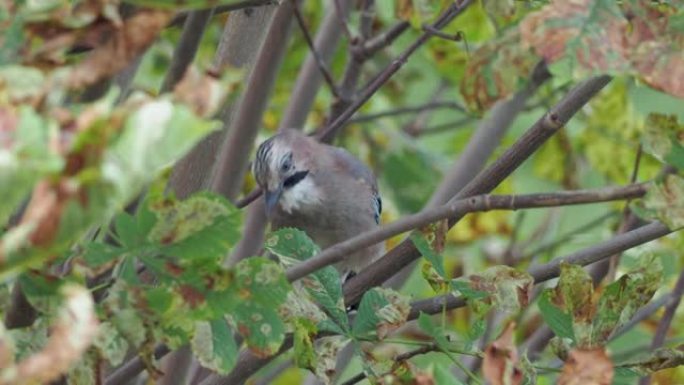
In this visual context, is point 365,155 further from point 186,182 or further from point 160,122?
point 160,122

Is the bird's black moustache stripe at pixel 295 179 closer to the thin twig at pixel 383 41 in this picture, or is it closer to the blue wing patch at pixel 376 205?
the blue wing patch at pixel 376 205

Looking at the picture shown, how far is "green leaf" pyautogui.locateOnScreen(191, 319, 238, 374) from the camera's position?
1.73 meters

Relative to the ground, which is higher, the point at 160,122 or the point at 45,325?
the point at 160,122

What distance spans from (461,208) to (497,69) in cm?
18

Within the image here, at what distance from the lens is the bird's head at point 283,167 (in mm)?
3656

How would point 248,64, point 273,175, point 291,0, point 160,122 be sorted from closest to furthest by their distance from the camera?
point 160,122 → point 248,64 → point 291,0 → point 273,175

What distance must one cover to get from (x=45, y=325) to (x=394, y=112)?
2.30 meters

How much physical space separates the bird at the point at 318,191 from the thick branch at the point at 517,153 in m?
1.39

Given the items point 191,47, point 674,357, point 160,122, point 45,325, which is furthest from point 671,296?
point 160,122

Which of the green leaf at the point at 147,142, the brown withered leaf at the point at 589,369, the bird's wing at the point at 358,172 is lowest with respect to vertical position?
the bird's wing at the point at 358,172

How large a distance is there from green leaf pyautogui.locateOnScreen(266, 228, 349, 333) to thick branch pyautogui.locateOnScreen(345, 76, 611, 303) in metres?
0.10

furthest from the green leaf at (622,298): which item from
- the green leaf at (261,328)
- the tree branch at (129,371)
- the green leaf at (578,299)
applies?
the tree branch at (129,371)

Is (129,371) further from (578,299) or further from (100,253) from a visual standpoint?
(578,299)

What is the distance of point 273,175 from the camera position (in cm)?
370
